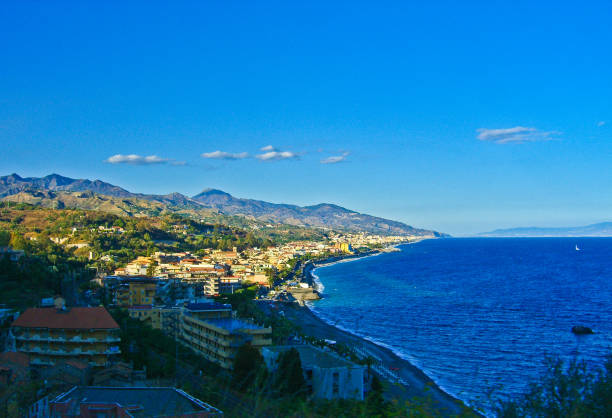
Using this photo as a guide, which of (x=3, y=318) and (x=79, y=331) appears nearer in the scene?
(x=79, y=331)

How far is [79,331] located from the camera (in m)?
13.6

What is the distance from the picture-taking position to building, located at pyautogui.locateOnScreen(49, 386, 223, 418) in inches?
250

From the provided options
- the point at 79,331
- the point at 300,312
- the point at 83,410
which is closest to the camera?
the point at 83,410

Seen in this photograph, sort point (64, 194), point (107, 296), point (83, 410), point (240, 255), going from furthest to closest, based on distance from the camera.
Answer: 1. point (64, 194)
2. point (240, 255)
3. point (107, 296)
4. point (83, 410)

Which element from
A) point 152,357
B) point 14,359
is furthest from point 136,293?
point 14,359

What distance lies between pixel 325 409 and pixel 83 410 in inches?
196

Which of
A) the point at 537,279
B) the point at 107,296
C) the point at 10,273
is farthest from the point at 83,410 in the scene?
the point at 537,279

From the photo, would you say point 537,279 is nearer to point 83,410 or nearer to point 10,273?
point 10,273

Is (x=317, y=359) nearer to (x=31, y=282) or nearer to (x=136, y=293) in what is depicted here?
(x=31, y=282)

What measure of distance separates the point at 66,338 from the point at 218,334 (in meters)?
5.30

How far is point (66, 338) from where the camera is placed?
44.2ft

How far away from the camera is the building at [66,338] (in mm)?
13367

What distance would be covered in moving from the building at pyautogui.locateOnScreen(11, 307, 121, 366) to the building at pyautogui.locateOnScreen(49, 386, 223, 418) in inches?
224

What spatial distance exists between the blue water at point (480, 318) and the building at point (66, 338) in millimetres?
8734
